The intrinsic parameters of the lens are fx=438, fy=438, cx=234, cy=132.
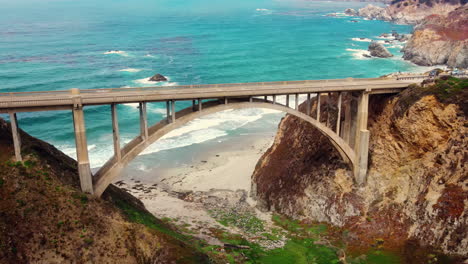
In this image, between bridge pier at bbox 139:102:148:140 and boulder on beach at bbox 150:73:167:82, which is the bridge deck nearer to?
bridge pier at bbox 139:102:148:140

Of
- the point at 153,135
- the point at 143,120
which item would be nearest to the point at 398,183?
the point at 153,135

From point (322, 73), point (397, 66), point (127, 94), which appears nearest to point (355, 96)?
point (127, 94)

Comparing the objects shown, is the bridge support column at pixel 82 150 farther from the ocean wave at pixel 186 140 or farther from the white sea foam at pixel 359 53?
the white sea foam at pixel 359 53

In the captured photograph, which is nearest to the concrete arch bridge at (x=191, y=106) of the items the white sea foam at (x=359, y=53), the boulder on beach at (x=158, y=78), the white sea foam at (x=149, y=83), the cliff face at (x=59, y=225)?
the cliff face at (x=59, y=225)

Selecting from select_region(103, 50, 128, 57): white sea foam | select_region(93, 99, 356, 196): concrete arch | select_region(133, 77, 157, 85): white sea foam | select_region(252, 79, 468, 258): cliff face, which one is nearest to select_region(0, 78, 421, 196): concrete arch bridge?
select_region(93, 99, 356, 196): concrete arch

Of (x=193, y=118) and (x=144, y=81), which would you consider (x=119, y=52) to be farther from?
(x=193, y=118)
